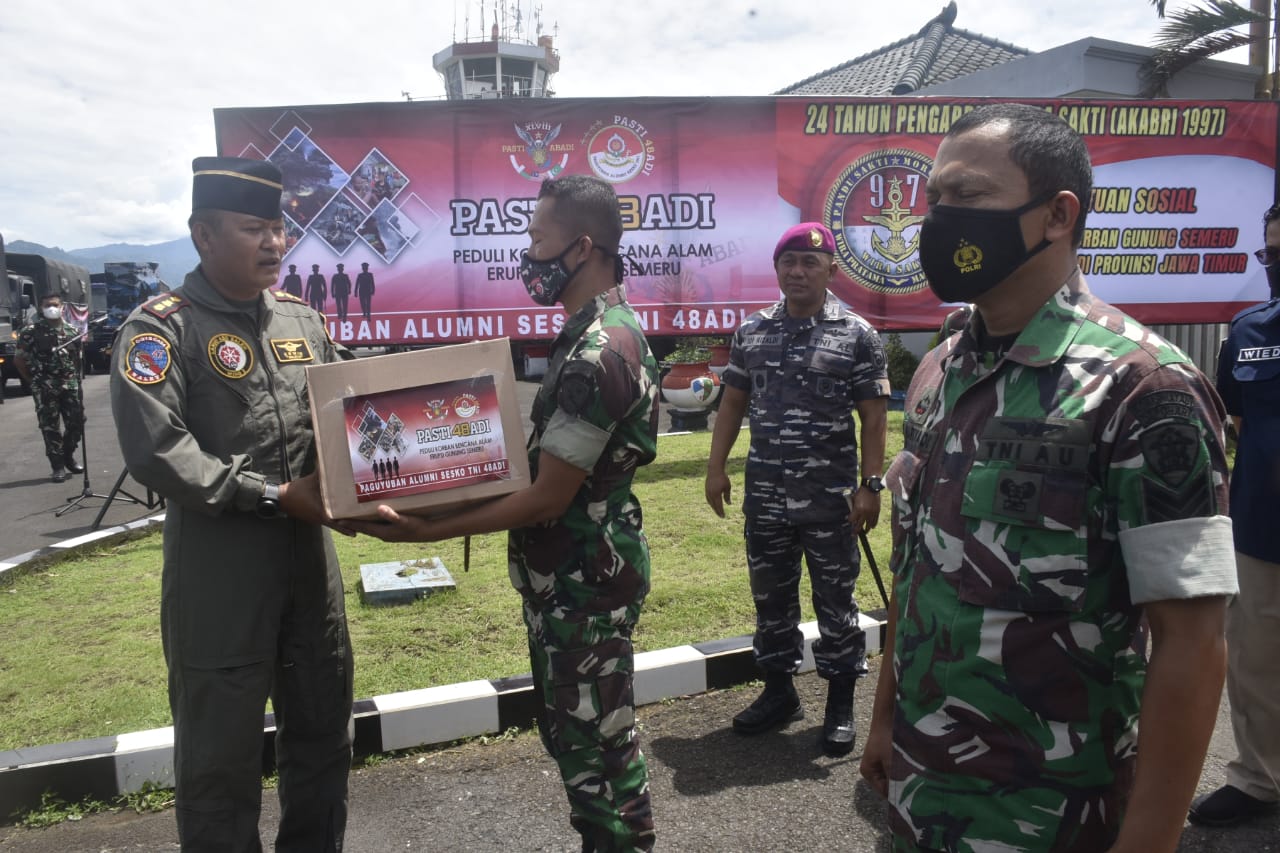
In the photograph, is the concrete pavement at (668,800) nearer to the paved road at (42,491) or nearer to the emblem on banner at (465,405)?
the emblem on banner at (465,405)

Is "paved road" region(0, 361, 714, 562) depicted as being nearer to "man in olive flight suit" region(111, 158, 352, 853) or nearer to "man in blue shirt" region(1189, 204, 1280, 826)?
"man in olive flight suit" region(111, 158, 352, 853)

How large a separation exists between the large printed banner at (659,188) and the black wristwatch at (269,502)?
6268mm

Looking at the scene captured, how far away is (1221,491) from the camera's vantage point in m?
1.23

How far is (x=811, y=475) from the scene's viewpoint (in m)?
3.50

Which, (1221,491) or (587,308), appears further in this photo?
(587,308)

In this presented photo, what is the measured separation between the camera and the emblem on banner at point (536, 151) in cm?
845

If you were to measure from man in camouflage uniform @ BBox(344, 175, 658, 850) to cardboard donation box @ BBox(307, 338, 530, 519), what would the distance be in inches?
2.5

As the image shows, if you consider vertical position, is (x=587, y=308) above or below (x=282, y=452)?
above

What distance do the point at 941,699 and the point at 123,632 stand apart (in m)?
4.22

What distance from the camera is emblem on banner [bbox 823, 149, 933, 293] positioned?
8.95 metres

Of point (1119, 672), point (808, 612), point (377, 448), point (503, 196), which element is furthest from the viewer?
point (503, 196)

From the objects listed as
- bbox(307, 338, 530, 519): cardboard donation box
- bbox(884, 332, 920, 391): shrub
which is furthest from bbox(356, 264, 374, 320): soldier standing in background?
bbox(884, 332, 920, 391): shrub

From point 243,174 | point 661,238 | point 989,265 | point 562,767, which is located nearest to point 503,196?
point 661,238

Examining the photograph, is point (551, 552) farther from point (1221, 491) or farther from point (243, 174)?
point (1221, 491)
